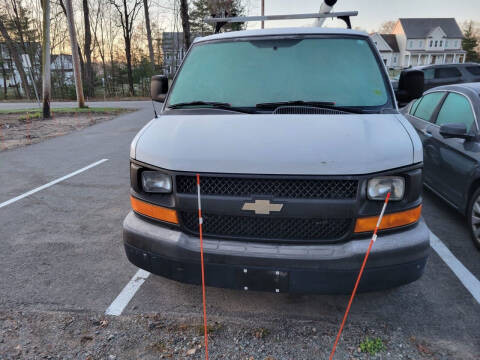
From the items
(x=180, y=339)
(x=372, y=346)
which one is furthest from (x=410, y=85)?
(x=180, y=339)

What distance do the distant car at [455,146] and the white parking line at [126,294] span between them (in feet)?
11.4

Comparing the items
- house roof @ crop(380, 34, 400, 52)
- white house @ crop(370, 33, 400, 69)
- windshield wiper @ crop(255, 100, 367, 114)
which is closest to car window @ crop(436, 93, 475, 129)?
windshield wiper @ crop(255, 100, 367, 114)

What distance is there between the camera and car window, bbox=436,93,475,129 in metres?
4.46

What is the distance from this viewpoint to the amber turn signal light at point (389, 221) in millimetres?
2316

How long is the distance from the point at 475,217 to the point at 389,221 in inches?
89.4

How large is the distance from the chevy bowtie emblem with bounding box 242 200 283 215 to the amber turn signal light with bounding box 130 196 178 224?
530mm

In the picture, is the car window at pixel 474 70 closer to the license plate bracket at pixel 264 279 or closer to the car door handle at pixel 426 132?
the car door handle at pixel 426 132

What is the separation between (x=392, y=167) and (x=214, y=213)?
3.82 feet

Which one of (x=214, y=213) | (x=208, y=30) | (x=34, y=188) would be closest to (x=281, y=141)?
(x=214, y=213)

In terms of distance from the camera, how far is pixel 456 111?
4.78 meters

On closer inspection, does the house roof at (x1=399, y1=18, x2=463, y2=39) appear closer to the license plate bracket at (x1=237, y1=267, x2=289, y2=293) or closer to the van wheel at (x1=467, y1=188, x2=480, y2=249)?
the van wheel at (x1=467, y1=188, x2=480, y2=249)

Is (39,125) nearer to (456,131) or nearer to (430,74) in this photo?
(456,131)

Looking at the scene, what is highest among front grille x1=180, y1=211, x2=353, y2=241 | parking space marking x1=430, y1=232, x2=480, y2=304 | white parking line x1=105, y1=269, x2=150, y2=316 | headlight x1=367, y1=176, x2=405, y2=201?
headlight x1=367, y1=176, x2=405, y2=201

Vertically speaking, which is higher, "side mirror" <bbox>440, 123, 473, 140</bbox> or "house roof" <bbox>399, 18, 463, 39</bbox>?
"house roof" <bbox>399, 18, 463, 39</bbox>
